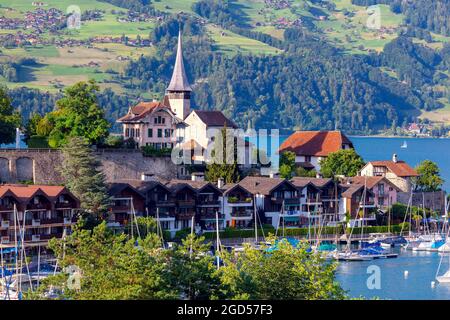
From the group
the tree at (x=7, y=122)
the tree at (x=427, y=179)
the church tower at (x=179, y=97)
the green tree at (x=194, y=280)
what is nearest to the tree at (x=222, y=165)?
the church tower at (x=179, y=97)

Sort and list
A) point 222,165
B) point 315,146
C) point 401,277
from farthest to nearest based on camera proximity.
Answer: point 315,146, point 222,165, point 401,277

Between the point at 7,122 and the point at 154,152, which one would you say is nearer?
the point at 7,122

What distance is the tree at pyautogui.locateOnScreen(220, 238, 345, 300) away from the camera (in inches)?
904

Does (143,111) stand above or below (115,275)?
above

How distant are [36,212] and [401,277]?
46.9ft

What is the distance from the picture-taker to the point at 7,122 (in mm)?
53188

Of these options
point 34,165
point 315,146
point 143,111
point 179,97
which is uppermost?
point 179,97

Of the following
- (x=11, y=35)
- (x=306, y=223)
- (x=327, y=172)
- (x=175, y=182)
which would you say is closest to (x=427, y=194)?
(x=327, y=172)

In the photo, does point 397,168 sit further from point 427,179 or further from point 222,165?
point 222,165

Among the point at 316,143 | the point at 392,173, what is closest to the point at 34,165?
the point at 392,173

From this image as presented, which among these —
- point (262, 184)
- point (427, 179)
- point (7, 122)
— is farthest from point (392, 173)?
point (7, 122)

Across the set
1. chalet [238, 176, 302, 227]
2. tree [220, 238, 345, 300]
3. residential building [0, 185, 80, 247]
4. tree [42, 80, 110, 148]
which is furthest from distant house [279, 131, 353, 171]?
tree [220, 238, 345, 300]

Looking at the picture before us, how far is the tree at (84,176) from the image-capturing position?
1834 inches

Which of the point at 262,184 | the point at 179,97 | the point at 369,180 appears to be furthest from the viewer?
the point at 179,97
